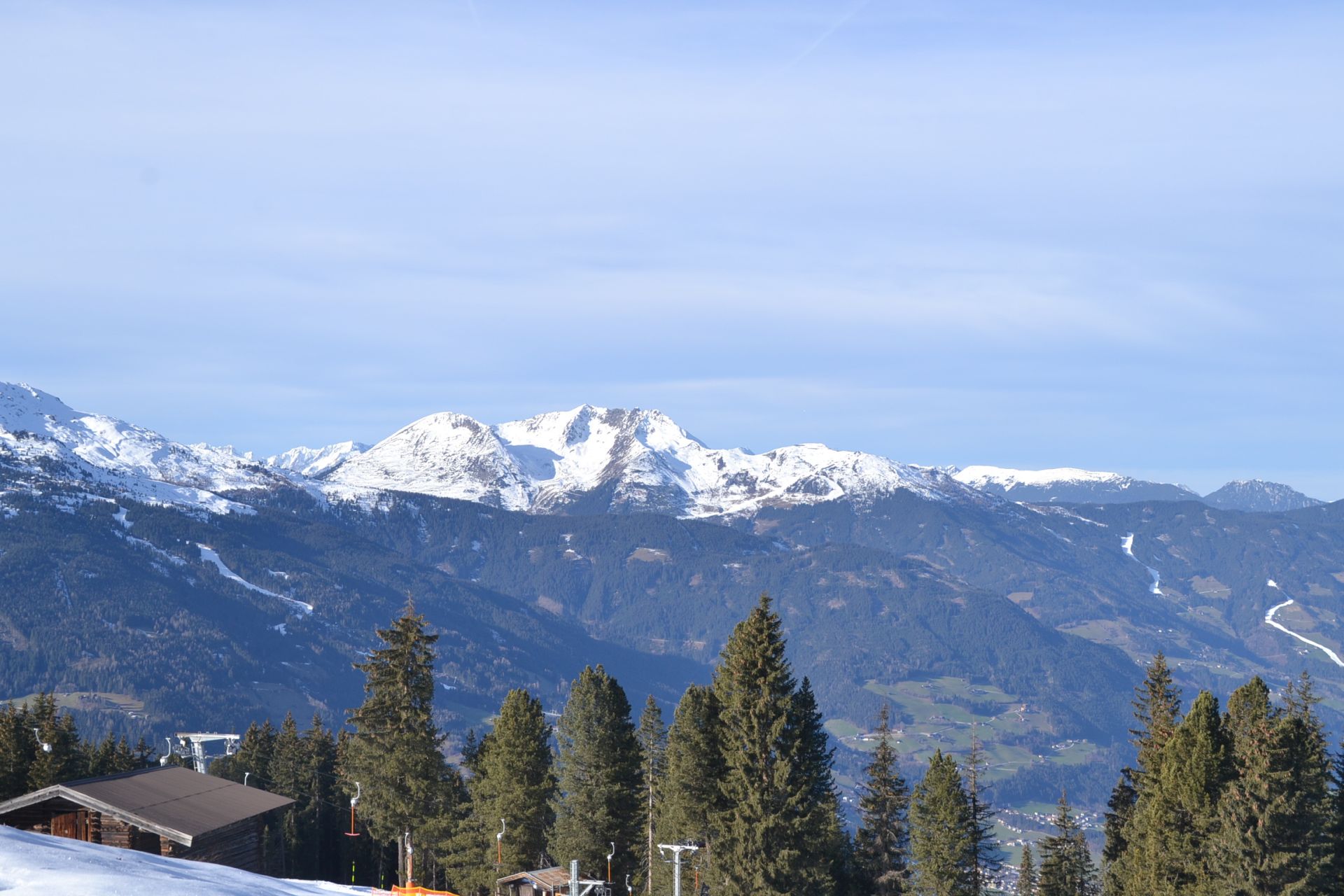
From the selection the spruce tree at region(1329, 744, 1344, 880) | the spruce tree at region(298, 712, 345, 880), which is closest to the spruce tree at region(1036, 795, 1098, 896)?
the spruce tree at region(1329, 744, 1344, 880)

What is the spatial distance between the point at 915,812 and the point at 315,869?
50735 millimetres

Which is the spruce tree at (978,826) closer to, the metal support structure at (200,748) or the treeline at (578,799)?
the treeline at (578,799)

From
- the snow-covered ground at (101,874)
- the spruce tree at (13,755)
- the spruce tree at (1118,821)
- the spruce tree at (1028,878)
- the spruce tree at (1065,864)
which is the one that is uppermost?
the spruce tree at (13,755)

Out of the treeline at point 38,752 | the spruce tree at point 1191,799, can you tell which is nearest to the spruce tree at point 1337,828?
the spruce tree at point 1191,799

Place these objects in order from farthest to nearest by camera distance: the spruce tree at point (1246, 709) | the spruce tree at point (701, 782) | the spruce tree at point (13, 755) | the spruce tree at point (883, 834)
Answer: the spruce tree at point (13, 755) → the spruce tree at point (883, 834) → the spruce tree at point (701, 782) → the spruce tree at point (1246, 709)

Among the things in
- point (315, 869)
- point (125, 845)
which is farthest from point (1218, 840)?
point (315, 869)

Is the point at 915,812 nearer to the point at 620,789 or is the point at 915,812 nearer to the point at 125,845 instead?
the point at 620,789

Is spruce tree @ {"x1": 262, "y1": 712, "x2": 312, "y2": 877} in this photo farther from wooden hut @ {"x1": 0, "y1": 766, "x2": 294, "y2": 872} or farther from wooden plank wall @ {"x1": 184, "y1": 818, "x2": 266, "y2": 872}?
wooden hut @ {"x1": 0, "y1": 766, "x2": 294, "y2": 872}

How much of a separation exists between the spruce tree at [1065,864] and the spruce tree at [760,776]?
29.4 metres

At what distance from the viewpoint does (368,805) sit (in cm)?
7219

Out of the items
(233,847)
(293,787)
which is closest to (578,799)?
(233,847)

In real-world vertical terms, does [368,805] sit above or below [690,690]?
below

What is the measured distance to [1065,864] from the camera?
270 ft

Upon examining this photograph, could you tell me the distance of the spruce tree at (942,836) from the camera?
7025 cm
